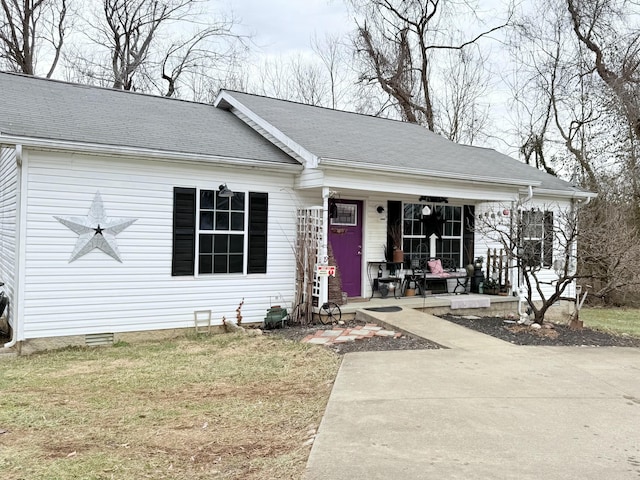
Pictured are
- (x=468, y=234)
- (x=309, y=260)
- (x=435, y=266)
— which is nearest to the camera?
(x=309, y=260)

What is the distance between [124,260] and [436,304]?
228 inches

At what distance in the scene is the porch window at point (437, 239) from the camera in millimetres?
11344

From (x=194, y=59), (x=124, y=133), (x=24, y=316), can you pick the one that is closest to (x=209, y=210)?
(x=124, y=133)

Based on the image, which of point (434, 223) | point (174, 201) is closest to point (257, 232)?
point (174, 201)

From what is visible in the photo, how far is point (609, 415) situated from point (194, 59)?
2182 cm

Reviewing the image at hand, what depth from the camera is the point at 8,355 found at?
6.95 m

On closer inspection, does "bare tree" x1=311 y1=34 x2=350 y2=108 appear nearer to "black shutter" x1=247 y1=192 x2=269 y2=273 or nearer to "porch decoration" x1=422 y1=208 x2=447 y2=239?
"porch decoration" x1=422 y1=208 x2=447 y2=239

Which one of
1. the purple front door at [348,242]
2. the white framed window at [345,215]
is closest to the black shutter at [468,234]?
the purple front door at [348,242]

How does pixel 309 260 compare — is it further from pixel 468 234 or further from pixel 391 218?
pixel 468 234

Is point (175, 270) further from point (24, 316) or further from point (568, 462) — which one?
point (568, 462)

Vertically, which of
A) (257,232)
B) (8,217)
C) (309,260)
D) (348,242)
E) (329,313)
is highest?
(8,217)

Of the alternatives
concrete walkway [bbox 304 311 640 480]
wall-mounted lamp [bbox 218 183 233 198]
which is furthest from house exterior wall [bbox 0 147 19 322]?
concrete walkway [bbox 304 311 640 480]

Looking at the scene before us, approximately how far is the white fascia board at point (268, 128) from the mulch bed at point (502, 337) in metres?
2.75

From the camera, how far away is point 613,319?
13461 millimetres
